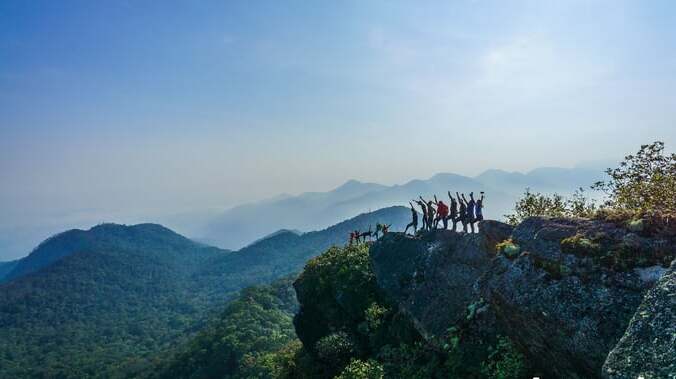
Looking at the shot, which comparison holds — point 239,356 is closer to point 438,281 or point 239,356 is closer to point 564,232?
point 438,281

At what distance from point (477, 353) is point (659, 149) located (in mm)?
23023

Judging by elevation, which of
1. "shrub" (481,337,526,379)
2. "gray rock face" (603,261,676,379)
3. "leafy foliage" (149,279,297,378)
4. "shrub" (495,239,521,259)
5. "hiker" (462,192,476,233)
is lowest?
"leafy foliage" (149,279,297,378)

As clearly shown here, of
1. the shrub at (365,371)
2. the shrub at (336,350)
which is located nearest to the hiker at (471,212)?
the shrub at (365,371)

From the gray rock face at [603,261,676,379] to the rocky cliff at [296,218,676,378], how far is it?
15 millimetres

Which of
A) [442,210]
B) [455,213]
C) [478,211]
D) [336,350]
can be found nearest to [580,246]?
[478,211]

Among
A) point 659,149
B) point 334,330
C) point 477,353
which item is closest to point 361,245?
point 334,330

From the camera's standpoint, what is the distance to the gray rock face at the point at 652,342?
6957 mm

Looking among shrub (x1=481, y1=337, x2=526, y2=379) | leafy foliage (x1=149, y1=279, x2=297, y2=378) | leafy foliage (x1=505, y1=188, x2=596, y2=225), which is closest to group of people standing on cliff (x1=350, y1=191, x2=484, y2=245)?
shrub (x1=481, y1=337, x2=526, y2=379)

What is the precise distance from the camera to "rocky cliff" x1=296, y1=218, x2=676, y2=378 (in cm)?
759

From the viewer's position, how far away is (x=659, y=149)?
2873 cm

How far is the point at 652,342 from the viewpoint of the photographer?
7238 mm

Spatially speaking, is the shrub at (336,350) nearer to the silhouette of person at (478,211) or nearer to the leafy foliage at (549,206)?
the silhouette of person at (478,211)

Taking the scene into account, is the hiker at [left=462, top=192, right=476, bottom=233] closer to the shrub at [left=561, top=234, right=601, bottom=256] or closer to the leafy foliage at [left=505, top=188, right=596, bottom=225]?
the shrub at [left=561, top=234, right=601, bottom=256]

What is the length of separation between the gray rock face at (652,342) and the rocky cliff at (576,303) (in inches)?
0.6
